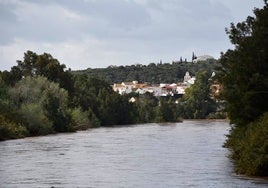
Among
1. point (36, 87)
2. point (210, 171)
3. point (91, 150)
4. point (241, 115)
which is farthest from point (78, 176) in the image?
point (36, 87)

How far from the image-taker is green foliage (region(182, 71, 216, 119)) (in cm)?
16438

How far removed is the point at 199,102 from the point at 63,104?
72909mm

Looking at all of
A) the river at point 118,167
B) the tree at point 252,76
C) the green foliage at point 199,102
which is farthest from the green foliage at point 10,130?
the green foliage at point 199,102

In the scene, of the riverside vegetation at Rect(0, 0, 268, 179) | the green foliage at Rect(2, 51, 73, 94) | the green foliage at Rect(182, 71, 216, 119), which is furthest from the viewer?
the green foliage at Rect(182, 71, 216, 119)

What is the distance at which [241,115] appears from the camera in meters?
43.9

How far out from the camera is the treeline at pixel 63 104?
8156 centimetres

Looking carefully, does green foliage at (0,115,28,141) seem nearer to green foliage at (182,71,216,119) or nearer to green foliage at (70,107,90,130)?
green foliage at (70,107,90,130)

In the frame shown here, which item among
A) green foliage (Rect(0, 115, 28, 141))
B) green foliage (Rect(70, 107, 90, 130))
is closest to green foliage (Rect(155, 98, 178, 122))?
green foliage (Rect(70, 107, 90, 130))

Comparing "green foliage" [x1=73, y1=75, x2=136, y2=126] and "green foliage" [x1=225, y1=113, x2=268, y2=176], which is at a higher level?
"green foliage" [x1=73, y1=75, x2=136, y2=126]

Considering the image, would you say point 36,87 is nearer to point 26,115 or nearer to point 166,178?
point 26,115

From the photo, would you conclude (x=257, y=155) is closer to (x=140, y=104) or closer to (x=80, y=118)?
(x=80, y=118)

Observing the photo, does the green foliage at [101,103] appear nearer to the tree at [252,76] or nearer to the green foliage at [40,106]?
the green foliage at [40,106]

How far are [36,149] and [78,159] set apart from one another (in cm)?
1033

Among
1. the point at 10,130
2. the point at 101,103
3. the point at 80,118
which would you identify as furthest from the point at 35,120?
the point at 101,103
